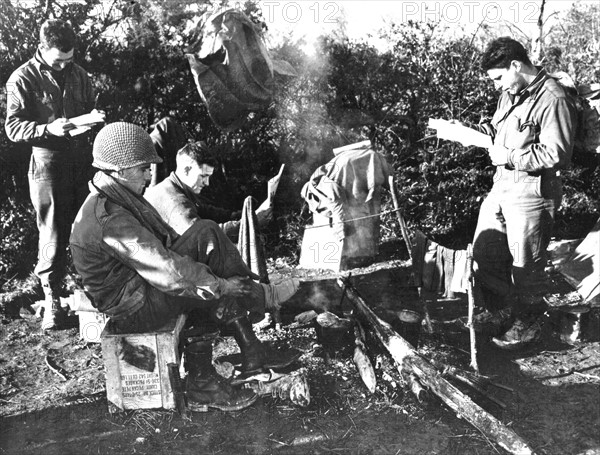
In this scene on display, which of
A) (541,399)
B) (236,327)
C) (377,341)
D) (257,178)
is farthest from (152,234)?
(257,178)

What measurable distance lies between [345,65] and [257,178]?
2.07 m

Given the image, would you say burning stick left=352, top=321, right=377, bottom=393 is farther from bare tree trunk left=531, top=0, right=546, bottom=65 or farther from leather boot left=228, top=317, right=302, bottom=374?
bare tree trunk left=531, top=0, right=546, bottom=65

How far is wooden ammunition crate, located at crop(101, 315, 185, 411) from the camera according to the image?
3701 mm

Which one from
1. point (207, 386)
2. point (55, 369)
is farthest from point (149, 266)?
point (55, 369)

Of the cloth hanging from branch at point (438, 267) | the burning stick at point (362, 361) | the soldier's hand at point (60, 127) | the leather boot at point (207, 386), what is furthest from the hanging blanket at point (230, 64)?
the leather boot at point (207, 386)

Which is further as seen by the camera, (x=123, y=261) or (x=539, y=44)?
(x=539, y=44)

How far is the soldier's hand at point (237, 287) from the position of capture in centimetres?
376

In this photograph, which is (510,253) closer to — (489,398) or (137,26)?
(489,398)

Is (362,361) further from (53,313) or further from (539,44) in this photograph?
(539,44)

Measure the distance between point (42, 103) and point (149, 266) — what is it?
9.39 feet

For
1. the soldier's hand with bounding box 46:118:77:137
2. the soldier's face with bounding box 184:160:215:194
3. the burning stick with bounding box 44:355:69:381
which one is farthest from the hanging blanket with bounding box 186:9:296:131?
the burning stick with bounding box 44:355:69:381

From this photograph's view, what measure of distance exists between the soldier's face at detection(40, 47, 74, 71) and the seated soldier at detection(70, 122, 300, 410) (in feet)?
6.81

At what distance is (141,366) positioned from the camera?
3715mm

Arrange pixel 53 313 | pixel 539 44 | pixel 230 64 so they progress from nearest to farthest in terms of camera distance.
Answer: pixel 53 313, pixel 230 64, pixel 539 44
